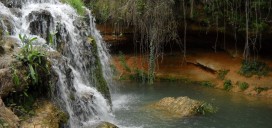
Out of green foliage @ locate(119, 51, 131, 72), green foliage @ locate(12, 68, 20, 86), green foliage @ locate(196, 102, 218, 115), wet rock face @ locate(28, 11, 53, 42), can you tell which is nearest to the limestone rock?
green foliage @ locate(12, 68, 20, 86)

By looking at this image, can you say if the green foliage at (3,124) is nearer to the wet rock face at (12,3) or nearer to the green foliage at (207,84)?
the wet rock face at (12,3)

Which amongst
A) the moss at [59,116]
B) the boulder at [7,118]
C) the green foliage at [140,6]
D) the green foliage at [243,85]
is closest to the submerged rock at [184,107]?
the green foliage at [140,6]

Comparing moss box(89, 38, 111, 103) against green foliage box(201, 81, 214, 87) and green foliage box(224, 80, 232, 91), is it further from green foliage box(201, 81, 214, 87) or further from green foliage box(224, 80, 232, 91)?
green foliage box(224, 80, 232, 91)

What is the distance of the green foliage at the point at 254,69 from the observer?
48.8ft

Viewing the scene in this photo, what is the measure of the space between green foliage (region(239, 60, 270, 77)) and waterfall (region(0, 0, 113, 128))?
6656 mm

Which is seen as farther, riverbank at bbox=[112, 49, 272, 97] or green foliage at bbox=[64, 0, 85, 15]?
riverbank at bbox=[112, 49, 272, 97]

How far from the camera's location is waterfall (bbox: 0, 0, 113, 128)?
865 centimetres

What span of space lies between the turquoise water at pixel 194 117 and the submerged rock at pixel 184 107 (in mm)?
263

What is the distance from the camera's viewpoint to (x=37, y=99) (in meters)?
6.98

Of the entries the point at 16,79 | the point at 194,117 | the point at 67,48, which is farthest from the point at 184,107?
the point at 16,79

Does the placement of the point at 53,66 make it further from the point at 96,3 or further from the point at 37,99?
the point at 96,3

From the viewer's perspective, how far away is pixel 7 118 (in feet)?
18.8

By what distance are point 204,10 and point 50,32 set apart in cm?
621

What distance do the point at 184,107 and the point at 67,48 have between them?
12.6ft
